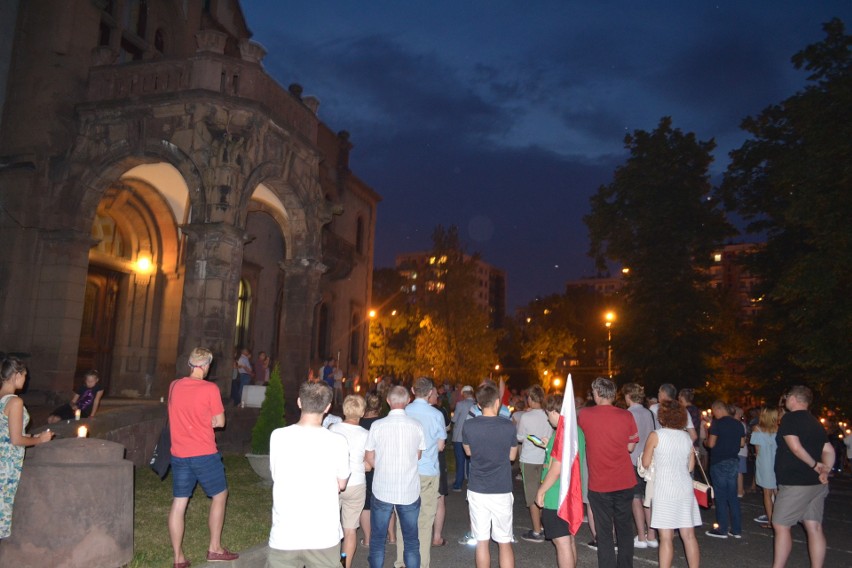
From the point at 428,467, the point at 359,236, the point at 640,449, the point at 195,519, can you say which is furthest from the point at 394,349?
the point at 428,467

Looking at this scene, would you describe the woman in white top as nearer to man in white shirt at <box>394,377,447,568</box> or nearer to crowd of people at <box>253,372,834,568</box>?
crowd of people at <box>253,372,834,568</box>

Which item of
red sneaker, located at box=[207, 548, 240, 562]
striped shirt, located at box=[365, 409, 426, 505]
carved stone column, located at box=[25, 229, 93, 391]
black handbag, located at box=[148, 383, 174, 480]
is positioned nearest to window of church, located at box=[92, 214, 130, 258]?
carved stone column, located at box=[25, 229, 93, 391]

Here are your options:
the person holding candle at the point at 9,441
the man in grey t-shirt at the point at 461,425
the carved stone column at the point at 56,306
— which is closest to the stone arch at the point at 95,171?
the carved stone column at the point at 56,306

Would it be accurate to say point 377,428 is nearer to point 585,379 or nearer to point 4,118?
point 4,118

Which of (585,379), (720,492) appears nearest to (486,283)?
(585,379)

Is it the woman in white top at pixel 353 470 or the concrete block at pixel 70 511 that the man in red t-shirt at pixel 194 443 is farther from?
the woman in white top at pixel 353 470

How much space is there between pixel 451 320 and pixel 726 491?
2823 cm

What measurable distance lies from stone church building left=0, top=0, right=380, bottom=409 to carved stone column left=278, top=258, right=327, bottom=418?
0.04 meters

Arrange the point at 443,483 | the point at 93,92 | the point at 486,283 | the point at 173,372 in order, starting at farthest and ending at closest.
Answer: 1. the point at 486,283
2. the point at 173,372
3. the point at 93,92
4. the point at 443,483

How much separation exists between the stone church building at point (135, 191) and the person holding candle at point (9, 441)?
22.5 ft

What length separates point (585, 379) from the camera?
150 feet

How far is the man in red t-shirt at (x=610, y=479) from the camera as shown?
Result: 6.02m

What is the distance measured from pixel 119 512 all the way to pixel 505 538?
3.65 meters

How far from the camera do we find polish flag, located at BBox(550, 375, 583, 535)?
578cm
